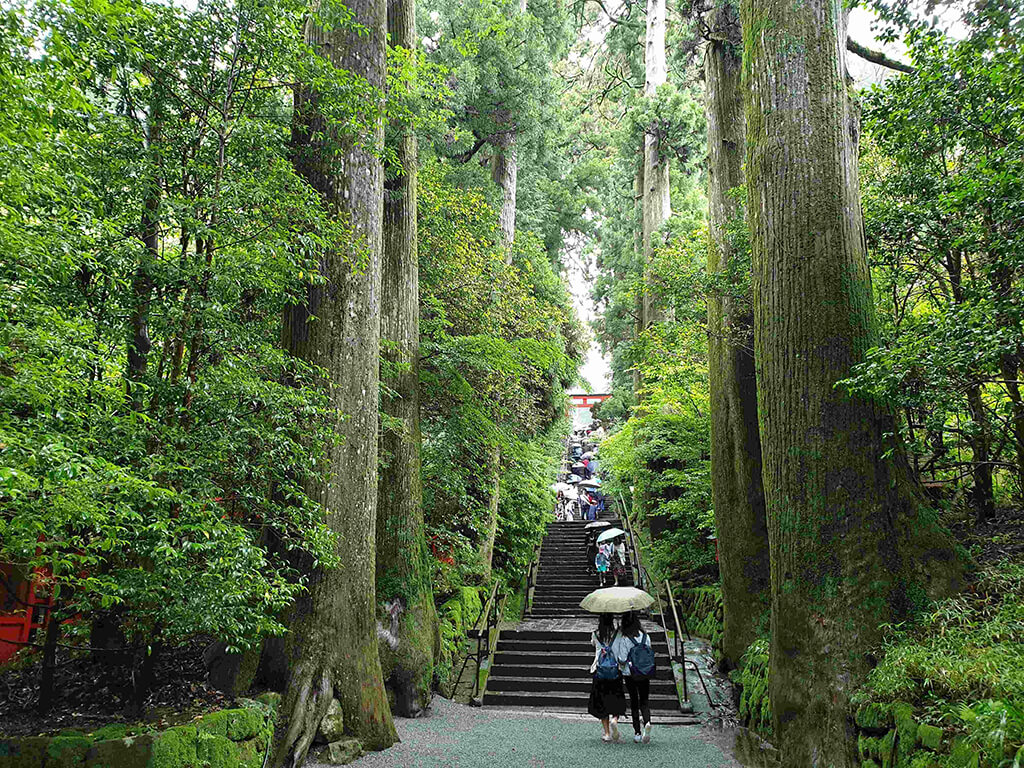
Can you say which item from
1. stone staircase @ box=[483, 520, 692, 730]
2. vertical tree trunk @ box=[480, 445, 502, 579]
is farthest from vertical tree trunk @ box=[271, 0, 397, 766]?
vertical tree trunk @ box=[480, 445, 502, 579]

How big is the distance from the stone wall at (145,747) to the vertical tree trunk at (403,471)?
313 cm

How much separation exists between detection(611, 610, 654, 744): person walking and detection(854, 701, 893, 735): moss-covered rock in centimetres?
234

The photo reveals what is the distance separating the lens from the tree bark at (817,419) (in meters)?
4.77

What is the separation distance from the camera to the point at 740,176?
9484mm

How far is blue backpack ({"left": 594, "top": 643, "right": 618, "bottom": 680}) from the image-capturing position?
22.0 feet

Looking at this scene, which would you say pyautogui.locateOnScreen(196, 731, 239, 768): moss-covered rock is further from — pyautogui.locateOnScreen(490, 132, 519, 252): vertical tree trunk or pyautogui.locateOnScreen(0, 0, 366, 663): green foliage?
pyautogui.locateOnScreen(490, 132, 519, 252): vertical tree trunk

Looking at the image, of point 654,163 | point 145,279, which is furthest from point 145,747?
point 654,163

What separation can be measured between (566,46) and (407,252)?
1072 cm

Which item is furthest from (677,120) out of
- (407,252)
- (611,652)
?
(611,652)

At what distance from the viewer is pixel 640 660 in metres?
6.57

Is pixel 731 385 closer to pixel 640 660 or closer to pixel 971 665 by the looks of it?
pixel 640 660

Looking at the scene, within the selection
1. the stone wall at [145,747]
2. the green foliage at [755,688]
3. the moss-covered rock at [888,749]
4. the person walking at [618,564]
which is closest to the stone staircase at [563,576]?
the person walking at [618,564]

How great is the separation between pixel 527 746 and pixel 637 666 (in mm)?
1340

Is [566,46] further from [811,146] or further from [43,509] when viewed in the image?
[43,509]
